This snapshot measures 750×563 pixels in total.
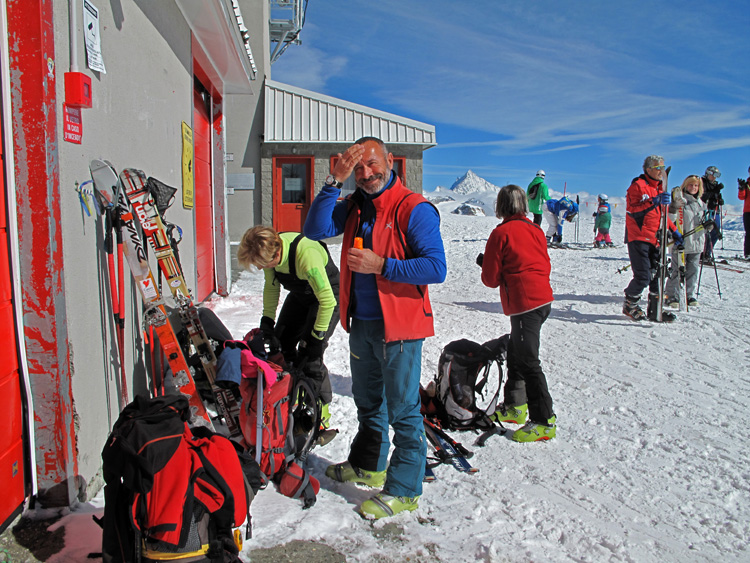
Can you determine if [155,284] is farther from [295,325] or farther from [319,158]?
[319,158]

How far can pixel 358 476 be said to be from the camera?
→ 9.91 ft

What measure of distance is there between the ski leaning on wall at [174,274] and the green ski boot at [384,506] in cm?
94

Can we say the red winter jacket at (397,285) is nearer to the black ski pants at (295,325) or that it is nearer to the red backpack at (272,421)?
the red backpack at (272,421)

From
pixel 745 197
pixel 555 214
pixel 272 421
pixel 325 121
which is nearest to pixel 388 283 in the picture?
pixel 272 421

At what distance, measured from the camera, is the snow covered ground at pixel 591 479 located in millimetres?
2480

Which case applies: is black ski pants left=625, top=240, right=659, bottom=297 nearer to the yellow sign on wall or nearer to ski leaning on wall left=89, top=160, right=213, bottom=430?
the yellow sign on wall

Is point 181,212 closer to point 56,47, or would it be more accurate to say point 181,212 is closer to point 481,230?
point 56,47

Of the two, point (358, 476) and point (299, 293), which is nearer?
point (358, 476)

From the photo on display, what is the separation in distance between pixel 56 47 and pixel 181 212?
3105 mm

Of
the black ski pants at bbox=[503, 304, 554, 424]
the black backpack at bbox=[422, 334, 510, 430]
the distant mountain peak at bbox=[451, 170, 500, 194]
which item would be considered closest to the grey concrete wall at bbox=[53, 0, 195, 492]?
the black backpack at bbox=[422, 334, 510, 430]

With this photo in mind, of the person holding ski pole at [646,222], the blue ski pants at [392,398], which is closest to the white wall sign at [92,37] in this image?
the blue ski pants at [392,398]

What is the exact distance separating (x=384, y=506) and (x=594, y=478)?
4.58 ft

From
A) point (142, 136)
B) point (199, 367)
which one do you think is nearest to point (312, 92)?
point (142, 136)

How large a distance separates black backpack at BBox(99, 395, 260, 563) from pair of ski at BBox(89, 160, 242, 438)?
1.10 metres
